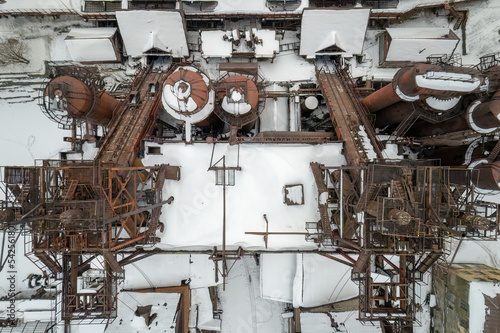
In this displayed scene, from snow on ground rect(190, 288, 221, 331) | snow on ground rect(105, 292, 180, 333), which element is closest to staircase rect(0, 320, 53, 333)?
snow on ground rect(105, 292, 180, 333)

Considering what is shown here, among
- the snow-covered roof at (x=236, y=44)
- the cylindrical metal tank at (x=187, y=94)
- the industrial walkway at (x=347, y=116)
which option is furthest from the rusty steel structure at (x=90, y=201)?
the industrial walkway at (x=347, y=116)

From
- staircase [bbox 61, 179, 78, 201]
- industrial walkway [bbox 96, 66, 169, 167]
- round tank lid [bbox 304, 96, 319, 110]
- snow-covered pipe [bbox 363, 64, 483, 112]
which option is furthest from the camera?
round tank lid [bbox 304, 96, 319, 110]

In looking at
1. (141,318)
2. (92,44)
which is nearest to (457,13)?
(92,44)

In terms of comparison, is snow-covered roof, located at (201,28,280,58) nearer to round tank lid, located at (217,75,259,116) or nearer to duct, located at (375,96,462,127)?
round tank lid, located at (217,75,259,116)

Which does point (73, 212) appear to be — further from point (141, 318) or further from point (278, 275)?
point (278, 275)

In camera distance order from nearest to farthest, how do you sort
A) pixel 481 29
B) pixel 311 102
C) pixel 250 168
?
pixel 250 168 → pixel 311 102 → pixel 481 29

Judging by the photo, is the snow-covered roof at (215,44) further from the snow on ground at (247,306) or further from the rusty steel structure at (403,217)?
the snow on ground at (247,306)
